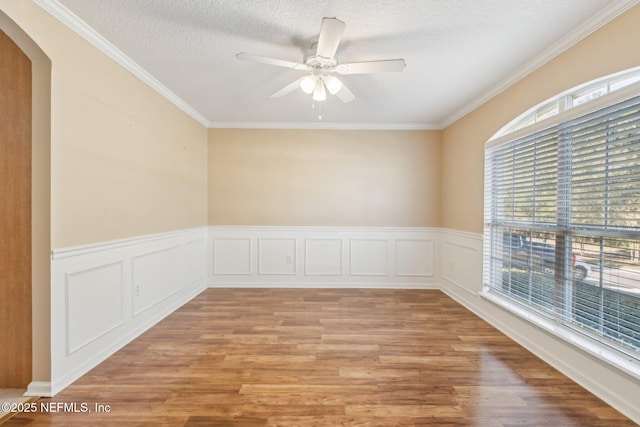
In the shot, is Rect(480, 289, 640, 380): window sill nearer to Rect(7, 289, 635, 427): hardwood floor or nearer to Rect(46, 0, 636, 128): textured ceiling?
Rect(7, 289, 635, 427): hardwood floor

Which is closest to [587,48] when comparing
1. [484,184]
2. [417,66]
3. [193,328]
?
[417,66]

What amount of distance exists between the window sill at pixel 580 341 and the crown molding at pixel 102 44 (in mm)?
4236

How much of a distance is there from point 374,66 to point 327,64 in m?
0.39

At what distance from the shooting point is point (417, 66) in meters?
2.57

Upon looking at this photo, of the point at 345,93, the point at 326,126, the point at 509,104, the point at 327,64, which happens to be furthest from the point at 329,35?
the point at 326,126

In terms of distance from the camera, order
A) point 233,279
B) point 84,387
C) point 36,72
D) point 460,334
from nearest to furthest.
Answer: point 36,72, point 84,387, point 460,334, point 233,279

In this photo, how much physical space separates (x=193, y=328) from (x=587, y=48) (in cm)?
411

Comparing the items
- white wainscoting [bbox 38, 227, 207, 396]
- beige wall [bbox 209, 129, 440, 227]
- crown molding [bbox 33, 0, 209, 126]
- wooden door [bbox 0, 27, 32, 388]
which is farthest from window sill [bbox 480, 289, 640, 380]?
crown molding [bbox 33, 0, 209, 126]

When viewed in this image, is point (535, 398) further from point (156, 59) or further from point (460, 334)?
point (156, 59)

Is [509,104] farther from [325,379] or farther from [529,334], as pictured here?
[325,379]

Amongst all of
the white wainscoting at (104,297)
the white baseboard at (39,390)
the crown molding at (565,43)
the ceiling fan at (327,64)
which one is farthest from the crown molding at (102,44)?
the crown molding at (565,43)

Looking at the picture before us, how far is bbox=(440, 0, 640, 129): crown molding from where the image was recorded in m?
1.77

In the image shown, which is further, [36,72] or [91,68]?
[91,68]

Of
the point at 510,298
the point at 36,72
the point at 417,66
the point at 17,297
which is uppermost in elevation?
the point at 417,66
